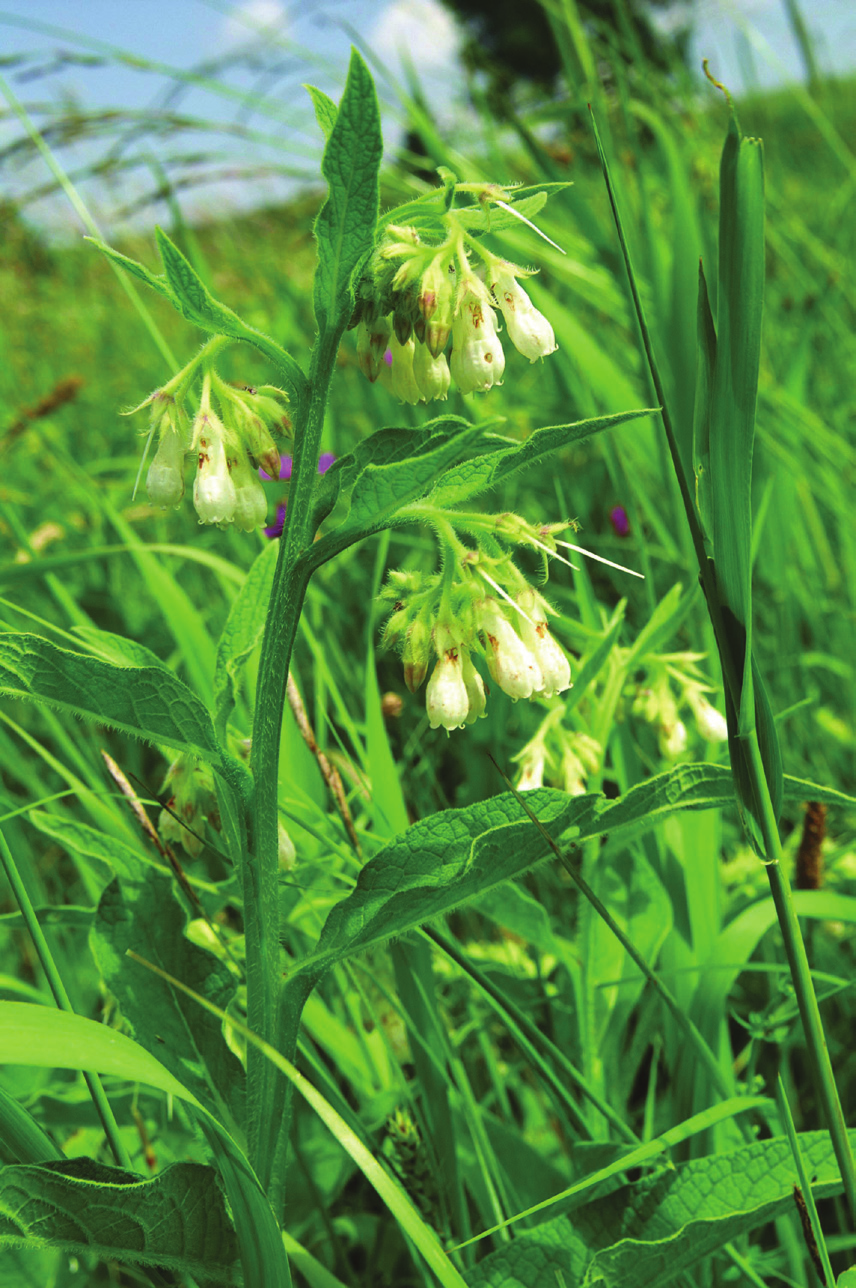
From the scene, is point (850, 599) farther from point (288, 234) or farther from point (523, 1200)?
point (288, 234)

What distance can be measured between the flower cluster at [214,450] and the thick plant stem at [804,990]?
62 centimetres

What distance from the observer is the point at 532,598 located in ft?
4.06

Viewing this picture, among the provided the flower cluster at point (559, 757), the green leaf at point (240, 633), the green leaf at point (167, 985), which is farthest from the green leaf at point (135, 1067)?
the flower cluster at point (559, 757)

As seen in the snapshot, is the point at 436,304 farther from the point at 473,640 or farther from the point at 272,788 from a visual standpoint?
the point at 272,788

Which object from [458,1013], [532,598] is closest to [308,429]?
[532,598]

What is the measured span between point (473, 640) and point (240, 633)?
1.04ft

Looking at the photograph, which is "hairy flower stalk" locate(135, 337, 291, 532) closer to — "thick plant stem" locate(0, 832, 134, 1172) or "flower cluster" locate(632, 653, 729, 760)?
"thick plant stem" locate(0, 832, 134, 1172)

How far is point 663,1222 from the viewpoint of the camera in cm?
116

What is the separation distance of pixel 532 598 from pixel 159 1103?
1.04 metres

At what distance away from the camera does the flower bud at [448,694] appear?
1165 mm

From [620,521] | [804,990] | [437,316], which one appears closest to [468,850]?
[804,990]

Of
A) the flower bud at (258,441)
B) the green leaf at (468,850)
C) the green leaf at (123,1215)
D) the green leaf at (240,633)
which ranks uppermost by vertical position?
the flower bud at (258,441)

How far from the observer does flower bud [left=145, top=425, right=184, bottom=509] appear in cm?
114

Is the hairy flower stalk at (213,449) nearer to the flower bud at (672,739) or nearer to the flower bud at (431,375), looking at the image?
the flower bud at (431,375)
